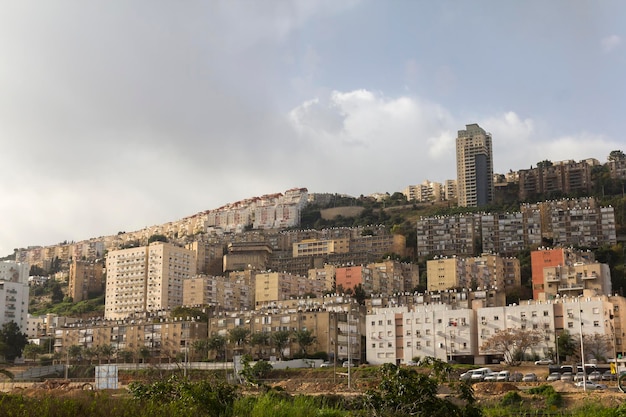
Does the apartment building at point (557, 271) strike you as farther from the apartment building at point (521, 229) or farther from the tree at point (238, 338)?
the tree at point (238, 338)

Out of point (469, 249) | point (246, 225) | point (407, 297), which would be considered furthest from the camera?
point (246, 225)

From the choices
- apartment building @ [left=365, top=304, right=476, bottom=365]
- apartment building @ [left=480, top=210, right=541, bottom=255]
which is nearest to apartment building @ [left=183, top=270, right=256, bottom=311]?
apartment building @ [left=365, top=304, right=476, bottom=365]

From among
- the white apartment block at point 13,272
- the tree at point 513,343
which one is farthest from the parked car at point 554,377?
the white apartment block at point 13,272

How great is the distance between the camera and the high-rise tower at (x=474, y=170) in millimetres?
164875

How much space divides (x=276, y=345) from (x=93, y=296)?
275ft

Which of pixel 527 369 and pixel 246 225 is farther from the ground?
pixel 246 225

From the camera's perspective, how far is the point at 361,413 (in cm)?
1991

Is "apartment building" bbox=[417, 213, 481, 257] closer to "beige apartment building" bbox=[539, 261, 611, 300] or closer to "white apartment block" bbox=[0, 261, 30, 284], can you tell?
"beige apartment building" bbox=[539, 261, 611, 300]

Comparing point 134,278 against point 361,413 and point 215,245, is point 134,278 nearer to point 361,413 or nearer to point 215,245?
point 215,245

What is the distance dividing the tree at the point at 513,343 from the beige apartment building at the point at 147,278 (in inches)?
2883

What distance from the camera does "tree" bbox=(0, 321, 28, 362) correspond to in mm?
98750

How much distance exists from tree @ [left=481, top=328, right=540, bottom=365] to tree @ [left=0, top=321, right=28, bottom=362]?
6261cm

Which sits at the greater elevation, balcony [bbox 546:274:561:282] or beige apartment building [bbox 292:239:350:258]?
beige apartment building [bbox 292:239:350:258]

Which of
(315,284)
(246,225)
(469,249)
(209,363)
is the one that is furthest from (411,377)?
(246,225)
